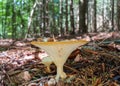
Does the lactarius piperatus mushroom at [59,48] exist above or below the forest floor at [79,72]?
above

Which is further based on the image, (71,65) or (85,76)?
(71,65)

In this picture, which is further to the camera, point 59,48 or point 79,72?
point 79,72

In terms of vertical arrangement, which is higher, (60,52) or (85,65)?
(60,52)

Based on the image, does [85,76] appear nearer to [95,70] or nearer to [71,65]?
[95,70]

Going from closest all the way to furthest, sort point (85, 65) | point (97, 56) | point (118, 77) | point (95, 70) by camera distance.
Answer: point (118, 77), point (95, 70), point (85, 65), point (97, 56)

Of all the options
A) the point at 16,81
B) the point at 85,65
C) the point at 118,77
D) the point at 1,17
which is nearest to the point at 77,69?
the point at 85,65

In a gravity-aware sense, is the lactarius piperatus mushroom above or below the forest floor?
Answer: above

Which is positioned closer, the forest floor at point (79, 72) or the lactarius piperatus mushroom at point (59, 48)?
the lactarius piperatus mushroom at point (59, 48)

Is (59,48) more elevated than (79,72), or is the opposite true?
(59,48)

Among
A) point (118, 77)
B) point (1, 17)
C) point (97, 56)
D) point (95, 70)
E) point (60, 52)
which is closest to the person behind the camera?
point (60, 52)

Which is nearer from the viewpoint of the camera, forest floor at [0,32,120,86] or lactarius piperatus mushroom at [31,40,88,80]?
lactarius piperatus mushroom at [31,40,88,80]
